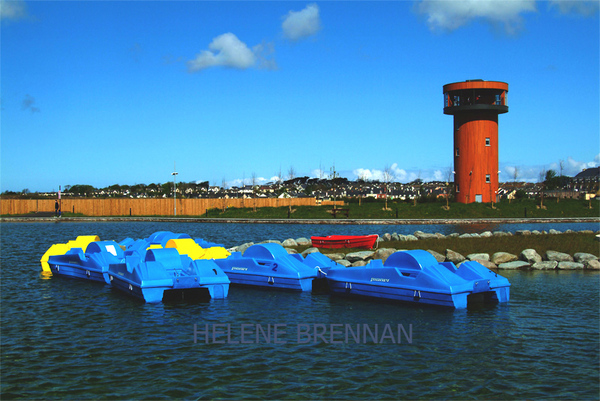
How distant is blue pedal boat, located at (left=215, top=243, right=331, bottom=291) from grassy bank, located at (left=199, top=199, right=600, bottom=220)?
4394cm

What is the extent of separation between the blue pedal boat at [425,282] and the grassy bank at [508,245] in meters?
8.43

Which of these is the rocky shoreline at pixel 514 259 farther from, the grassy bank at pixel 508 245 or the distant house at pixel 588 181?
the distant house at pixel 588 181

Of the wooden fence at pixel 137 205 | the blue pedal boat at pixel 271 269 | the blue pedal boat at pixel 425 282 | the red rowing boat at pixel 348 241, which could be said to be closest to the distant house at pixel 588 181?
the wooden fence at pixel 137 205

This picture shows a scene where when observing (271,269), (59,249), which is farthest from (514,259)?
(59,249)

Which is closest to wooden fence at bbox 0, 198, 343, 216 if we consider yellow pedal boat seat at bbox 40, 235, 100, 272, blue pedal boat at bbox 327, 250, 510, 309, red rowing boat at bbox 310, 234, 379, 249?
red rowing boat at bbox 310, 234, 379, 249

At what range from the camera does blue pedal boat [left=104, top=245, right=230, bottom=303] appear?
17516mm

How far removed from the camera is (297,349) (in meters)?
12.5

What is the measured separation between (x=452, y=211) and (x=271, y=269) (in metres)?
49.1

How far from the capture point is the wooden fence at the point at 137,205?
3297 inches

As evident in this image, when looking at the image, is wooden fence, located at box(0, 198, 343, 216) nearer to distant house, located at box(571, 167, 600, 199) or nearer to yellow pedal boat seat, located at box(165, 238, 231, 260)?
yellow pedal boat seat, located at box(165, 238, 231, 260)

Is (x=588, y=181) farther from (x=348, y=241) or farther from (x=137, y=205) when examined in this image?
(x=348, y=241)

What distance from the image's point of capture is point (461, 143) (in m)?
69.6

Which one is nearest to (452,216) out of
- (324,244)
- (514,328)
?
(324,244)

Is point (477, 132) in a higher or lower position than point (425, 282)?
higher
